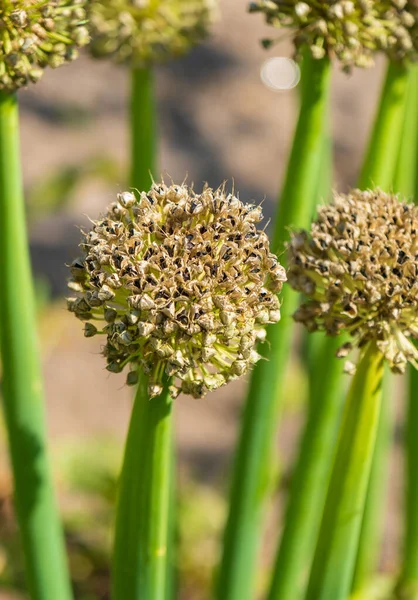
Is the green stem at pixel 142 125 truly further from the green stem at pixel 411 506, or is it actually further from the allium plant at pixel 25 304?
the green stem at pixel 411 506

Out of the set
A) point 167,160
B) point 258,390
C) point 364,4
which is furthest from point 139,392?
point 167,160

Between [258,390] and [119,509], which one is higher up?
[258,390]

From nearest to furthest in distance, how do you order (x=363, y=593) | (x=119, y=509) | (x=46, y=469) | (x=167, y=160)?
(x=119, y=509) → (x=46, y=469) → (x=363, y=593) → (x=167, y=160)

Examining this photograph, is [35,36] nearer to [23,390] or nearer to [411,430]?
[23,390]

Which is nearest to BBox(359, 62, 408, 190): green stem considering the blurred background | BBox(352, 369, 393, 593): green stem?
BBox(352, 369, 393, 593): green stem

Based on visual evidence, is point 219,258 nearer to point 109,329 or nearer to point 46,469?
point 109,329

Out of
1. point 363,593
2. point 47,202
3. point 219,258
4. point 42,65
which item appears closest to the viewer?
point 219,258

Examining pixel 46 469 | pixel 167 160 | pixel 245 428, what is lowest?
pixel 46 469
